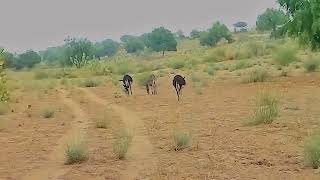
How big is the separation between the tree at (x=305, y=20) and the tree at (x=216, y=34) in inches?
3025

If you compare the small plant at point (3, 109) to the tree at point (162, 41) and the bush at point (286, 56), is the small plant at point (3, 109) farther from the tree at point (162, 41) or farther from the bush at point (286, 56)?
the tree at point (162, 41)

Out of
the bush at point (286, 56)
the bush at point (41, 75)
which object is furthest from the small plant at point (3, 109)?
the bush at point (41, 75)

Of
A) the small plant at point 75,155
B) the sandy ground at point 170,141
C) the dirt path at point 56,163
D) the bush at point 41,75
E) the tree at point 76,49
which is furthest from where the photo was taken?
the tree at point 76,49

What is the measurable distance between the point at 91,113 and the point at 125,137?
33.6 ft

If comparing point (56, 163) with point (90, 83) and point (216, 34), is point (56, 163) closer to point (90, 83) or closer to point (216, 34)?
point (90, 83)

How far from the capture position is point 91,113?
26438mm

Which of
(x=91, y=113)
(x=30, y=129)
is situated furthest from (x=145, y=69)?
(x=30, y=129)

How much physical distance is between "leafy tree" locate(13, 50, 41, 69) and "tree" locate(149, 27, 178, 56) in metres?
24.7

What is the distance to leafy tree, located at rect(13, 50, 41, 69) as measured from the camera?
122m

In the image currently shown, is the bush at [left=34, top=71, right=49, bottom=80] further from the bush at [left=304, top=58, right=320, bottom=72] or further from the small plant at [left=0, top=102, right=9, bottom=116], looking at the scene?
the small plant at [left=0, top=102, right=9, bottom=116]

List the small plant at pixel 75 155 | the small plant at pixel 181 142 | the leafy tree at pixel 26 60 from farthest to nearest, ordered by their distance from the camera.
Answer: the leafy tree at pixel 26 60
the small plant at pixel 181 142
the small plant at pixel 75 155

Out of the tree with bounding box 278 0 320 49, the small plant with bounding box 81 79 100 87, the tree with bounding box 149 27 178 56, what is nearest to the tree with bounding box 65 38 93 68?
the tree with bounding box 149 27 178 56

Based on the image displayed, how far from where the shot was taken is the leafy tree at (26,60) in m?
122

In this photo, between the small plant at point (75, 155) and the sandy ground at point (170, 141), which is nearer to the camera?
the sandy ground at point (170, 141)
